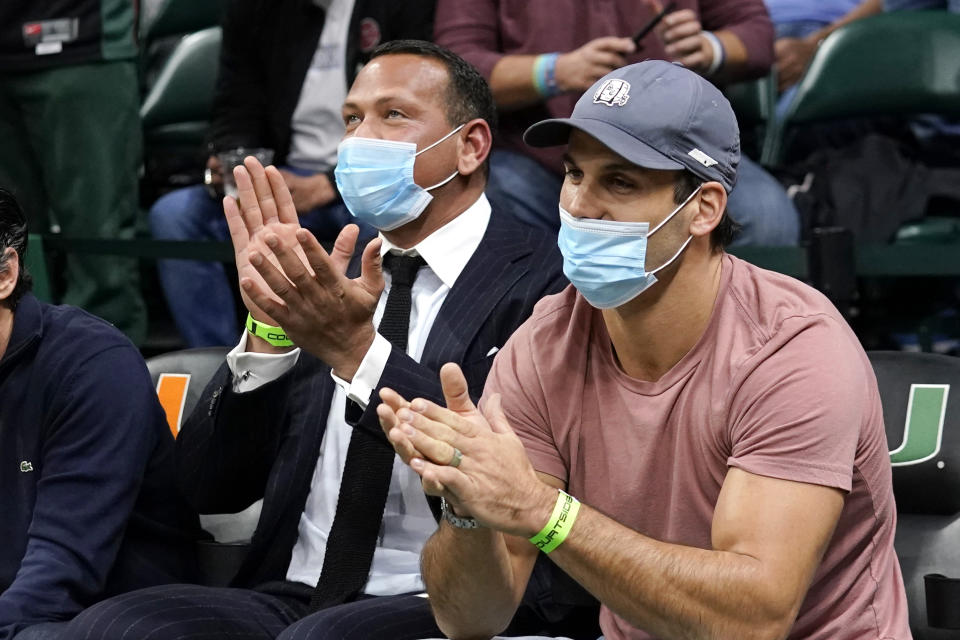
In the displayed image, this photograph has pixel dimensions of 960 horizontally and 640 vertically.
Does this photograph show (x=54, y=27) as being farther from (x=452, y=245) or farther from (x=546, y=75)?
(x=452, y=245)

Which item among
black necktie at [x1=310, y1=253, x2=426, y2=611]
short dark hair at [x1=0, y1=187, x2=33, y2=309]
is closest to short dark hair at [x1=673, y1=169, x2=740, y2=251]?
black necktie at [x1=310, y1=253, x2=426, y2=611]

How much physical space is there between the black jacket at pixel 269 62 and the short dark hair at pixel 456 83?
1.26 metres

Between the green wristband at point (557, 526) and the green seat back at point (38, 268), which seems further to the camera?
the green seat back at point (38, 268)

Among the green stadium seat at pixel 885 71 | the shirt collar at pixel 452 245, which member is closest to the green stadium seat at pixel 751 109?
the green stadium seat at pixel 885 71

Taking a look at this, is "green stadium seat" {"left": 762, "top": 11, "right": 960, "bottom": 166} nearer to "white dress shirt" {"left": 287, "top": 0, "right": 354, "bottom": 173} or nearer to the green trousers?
"white dress shirt" {"left": 287, "top": 0, "right": 354, "bottom": 173}

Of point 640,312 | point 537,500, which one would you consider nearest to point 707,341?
point 640,312

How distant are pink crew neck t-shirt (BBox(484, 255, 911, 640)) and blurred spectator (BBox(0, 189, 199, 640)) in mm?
819

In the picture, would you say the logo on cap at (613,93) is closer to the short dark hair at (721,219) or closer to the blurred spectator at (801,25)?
the short dark hair at (721,219)

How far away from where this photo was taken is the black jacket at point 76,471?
271 cm

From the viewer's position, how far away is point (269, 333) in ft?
9.02

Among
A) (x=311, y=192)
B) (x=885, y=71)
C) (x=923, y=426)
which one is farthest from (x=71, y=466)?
(x=885, y=71)

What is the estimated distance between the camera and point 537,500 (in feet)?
6.84

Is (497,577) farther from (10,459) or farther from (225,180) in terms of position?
(225,180)

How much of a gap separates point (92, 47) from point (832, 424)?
11.1ft
